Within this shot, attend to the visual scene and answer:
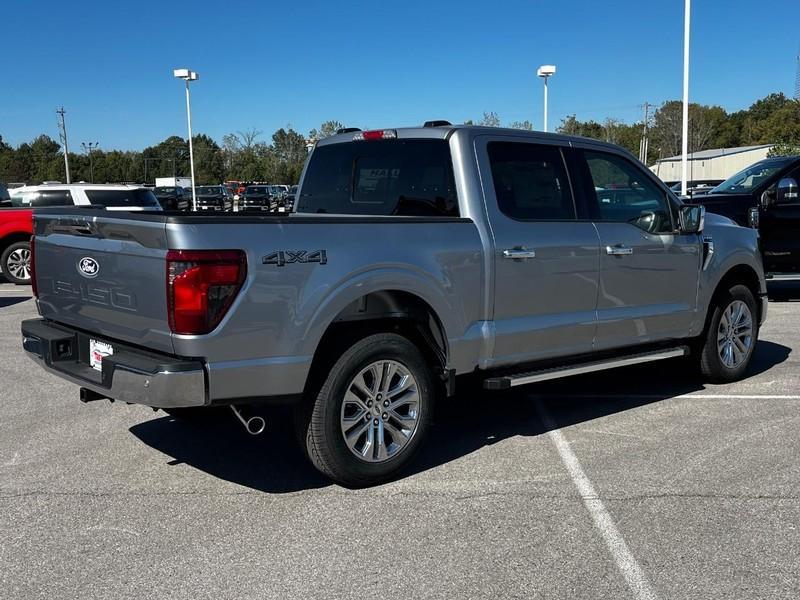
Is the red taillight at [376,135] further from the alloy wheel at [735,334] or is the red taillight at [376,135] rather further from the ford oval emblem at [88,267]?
the alloy wheel at [735,334]

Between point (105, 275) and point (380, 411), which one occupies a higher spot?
point (105, 275)

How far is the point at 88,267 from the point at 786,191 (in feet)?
32.3

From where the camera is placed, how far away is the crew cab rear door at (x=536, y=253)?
506 centimetres

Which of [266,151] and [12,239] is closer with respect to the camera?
[12,239]

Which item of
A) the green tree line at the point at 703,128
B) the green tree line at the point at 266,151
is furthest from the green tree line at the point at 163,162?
the green tree line at the point at 703,128

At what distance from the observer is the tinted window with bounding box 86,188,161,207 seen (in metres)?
16.5

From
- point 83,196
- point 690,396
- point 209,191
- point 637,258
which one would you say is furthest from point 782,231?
point 209,191

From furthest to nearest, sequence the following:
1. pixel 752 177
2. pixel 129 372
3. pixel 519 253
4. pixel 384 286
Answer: pixel 752 177 < pixel 519 253 < pixel 384 286 < pixel 129 372

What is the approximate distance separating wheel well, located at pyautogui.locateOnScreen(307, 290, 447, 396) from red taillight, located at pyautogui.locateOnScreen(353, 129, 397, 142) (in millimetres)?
1372

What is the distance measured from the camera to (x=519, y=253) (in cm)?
506

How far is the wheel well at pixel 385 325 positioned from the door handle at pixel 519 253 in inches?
25.4

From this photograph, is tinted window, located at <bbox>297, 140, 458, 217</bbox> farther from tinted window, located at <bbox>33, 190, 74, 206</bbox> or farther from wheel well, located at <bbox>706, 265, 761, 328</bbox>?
tinted window, located at <bbox>33, 190, 74, 206</bbox>

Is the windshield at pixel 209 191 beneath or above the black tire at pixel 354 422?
above

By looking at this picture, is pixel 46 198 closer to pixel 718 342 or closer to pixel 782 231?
pixel 782 231
